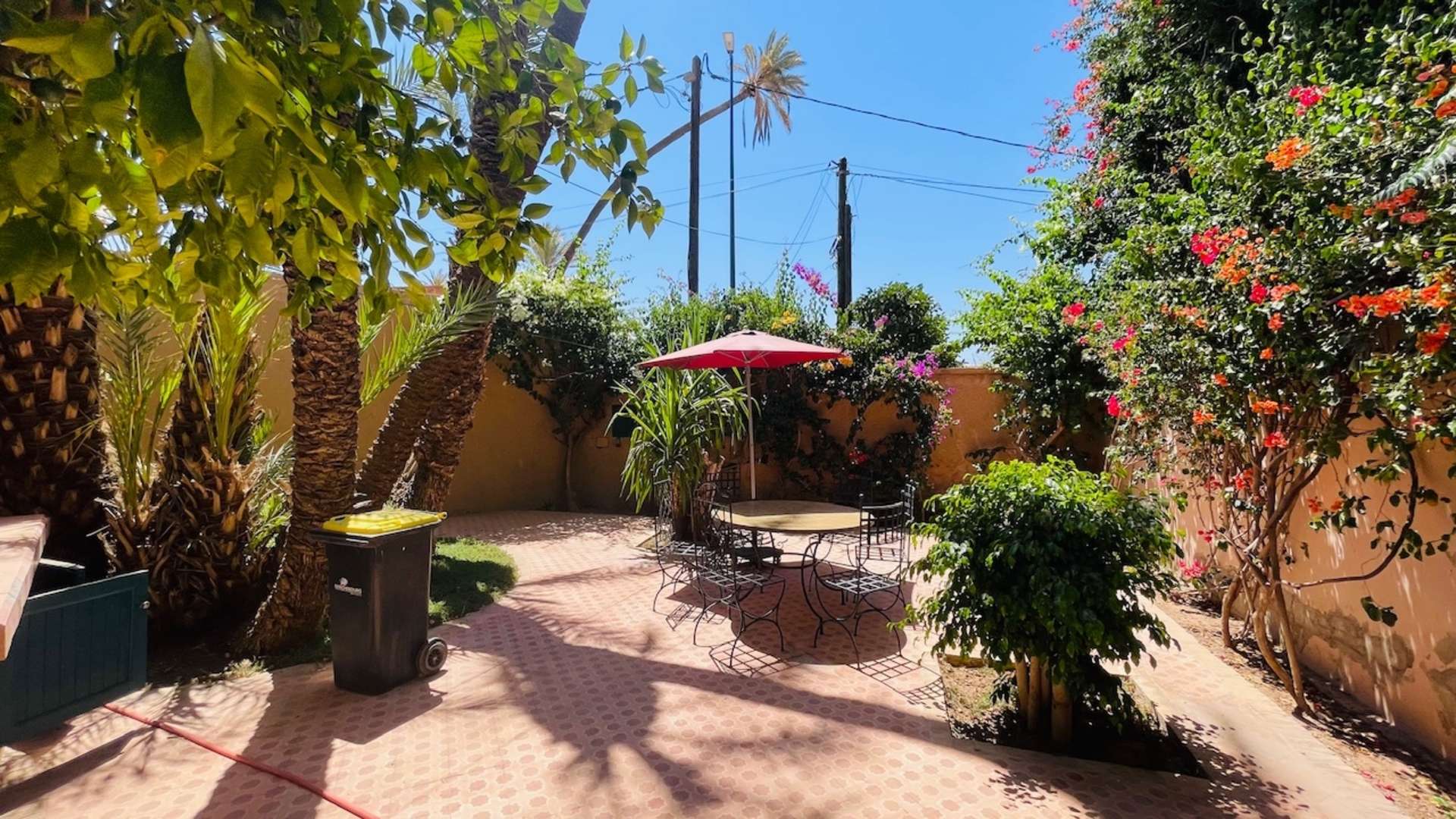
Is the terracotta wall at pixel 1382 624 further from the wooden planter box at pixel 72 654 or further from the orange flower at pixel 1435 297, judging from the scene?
the wooden planter box at pixel 72 654

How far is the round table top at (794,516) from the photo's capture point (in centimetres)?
480

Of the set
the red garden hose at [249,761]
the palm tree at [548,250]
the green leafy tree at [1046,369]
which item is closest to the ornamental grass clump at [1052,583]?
→ the palm tree at [548,250]

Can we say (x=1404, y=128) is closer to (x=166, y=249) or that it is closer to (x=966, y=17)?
(x=166, y=249)

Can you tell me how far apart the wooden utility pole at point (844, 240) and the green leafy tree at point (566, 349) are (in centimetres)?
572

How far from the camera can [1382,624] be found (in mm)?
3357

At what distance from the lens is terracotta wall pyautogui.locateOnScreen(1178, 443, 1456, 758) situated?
298 centimetres

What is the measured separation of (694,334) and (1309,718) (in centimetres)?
625

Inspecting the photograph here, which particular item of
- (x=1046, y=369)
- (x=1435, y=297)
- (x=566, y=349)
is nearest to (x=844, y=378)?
(x=1046, y=369)

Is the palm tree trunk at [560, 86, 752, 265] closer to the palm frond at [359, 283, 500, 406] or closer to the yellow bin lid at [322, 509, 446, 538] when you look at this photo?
the palm frond at [359, 283, 500, 406]

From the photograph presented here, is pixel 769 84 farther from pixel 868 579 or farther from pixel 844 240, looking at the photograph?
pixel 868 579

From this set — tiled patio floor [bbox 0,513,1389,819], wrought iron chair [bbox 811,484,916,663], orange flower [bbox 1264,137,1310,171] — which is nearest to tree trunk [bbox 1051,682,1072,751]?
tiled patio floor [bbox 0,513,1389,819]

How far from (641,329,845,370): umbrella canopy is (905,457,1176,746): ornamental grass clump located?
121 inches

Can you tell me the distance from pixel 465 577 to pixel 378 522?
2.46 metres

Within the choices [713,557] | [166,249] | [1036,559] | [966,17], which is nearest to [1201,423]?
[1036,559]
